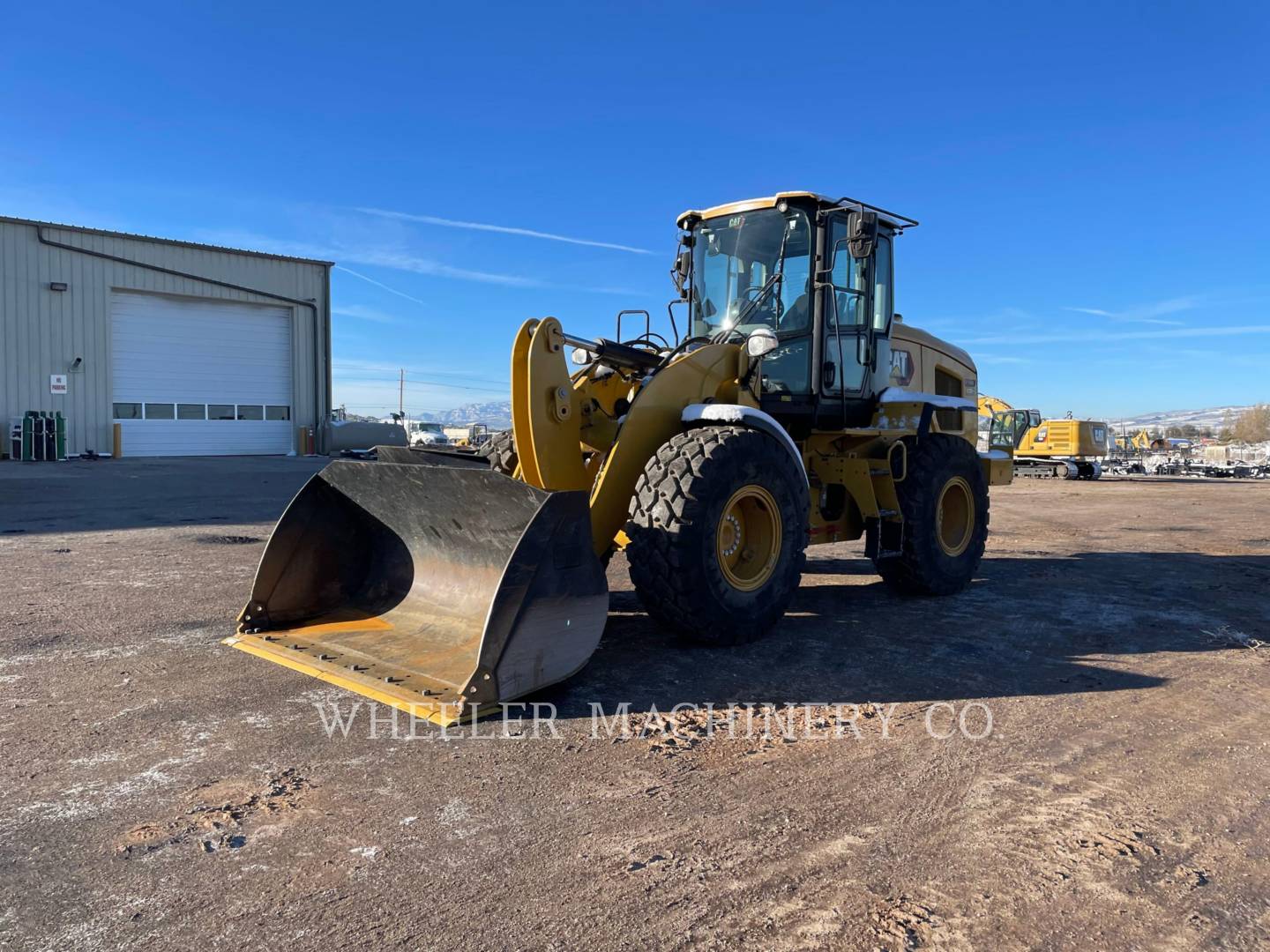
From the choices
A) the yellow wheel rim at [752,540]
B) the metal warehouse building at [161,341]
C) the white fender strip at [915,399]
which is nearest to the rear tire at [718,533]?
the yellow wheel rim at [752,540]

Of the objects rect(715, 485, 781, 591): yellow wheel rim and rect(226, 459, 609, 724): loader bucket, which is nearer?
rect(226, 459, 609, 724): loader bucket

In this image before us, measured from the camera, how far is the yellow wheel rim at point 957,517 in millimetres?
7379

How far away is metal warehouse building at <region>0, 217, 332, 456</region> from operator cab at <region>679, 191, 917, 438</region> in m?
22.4

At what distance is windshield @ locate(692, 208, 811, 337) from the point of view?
6.43m

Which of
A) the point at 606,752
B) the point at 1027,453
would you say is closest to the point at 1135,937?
the point at 606,752

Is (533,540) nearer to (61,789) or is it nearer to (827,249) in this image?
(61,789)

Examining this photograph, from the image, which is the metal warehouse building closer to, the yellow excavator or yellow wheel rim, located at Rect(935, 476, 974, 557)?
the yellow excavator

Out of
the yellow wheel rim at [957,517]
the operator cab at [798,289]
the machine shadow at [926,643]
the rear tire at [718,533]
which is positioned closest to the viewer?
the machine shadow at [926,643]

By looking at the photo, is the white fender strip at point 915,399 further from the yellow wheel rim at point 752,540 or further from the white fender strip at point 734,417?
the yellow wheel rim at point 752,540

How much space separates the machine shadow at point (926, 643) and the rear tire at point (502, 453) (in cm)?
124

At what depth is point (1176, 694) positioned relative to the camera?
14.9 ft

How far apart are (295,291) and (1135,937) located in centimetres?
2827

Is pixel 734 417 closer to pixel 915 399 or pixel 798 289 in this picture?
pixel 798 289

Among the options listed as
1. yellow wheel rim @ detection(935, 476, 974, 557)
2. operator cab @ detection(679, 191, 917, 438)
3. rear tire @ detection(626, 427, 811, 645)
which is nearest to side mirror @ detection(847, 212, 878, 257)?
operator cab @ detection(679, 191, 917, 438)
